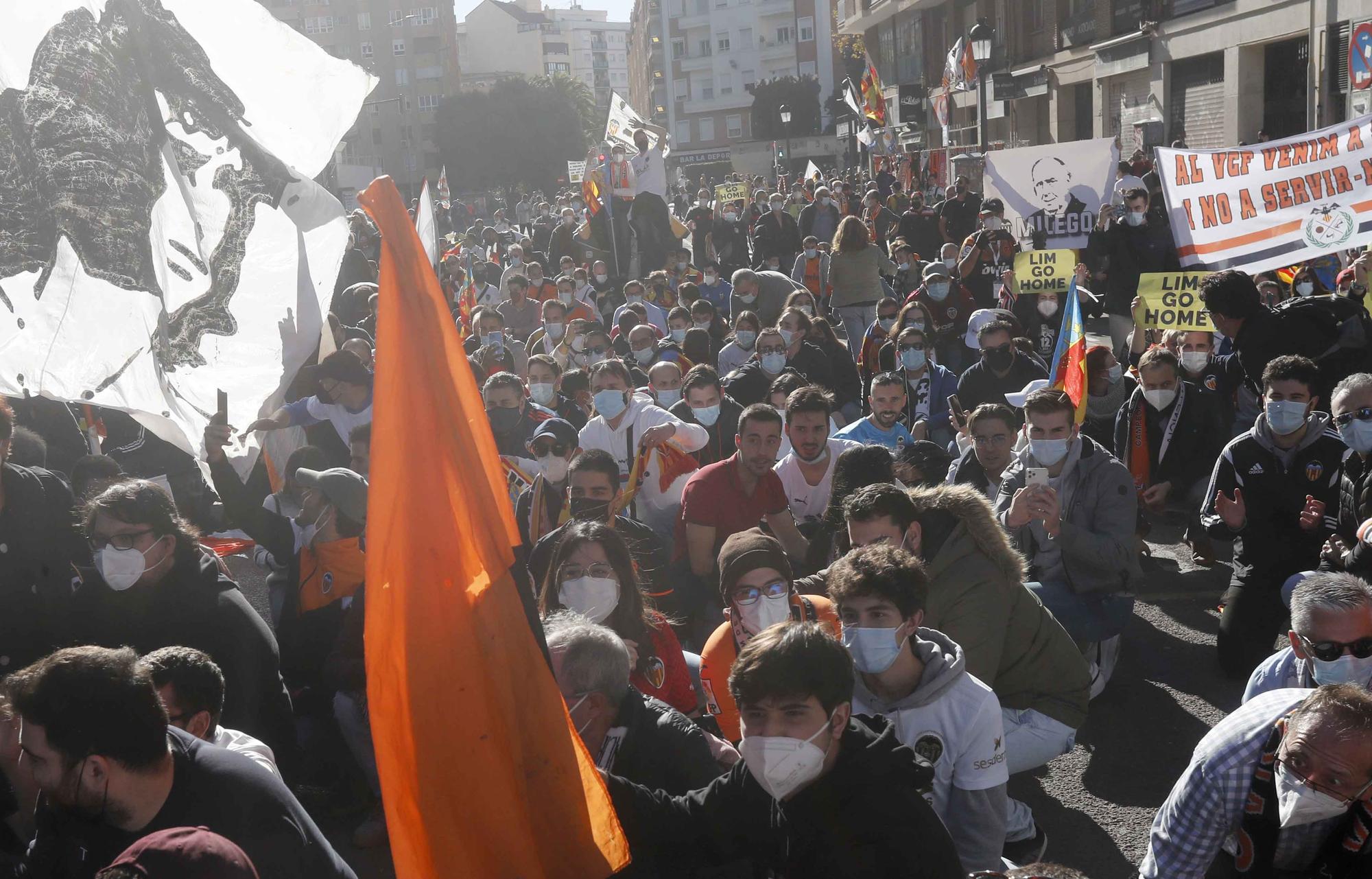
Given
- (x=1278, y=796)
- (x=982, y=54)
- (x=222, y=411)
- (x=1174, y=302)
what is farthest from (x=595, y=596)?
(x=982, y=54)

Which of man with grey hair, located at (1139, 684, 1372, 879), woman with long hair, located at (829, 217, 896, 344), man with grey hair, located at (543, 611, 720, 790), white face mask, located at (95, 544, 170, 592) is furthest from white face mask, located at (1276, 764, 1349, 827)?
woman with long hair, located at (829, 217, 896, 344)

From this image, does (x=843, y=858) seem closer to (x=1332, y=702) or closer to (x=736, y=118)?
(x=1332, y=702)

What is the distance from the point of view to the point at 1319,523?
5.80 m

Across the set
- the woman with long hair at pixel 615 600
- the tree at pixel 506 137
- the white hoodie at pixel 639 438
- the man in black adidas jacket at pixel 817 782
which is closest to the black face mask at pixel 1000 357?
the white hoodie at pixel 639 438

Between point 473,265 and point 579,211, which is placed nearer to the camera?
point 473,265

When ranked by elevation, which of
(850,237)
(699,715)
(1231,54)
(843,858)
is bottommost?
(699,715)

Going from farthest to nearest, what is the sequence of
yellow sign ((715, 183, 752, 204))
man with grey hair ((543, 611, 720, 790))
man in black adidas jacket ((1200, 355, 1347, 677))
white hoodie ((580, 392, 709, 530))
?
yellow sign ((715, 183, 752, 204))
white hoodie ((580, 392, 709, 530))
man in black adidas jacket ((1200, 355, 1347, 677))
man with grey hair ((543, 611, 720, 790))

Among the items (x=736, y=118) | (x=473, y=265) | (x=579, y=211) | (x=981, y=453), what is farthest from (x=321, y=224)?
(x=736, y=118)

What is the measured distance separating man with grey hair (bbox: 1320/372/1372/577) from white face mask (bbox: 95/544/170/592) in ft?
15.2

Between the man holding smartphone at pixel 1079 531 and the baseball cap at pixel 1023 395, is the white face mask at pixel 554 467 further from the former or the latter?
the baseball cap at pixel 1023 395

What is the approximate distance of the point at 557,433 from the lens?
6.88 m

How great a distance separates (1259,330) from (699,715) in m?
5.09

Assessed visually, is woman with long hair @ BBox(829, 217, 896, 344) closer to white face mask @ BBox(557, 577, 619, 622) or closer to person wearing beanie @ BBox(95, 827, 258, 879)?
white face mask @ BBox(557, 577, 619, 622)

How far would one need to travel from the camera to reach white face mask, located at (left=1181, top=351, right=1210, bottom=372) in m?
8.48
